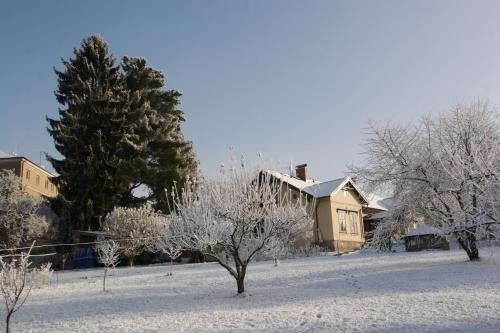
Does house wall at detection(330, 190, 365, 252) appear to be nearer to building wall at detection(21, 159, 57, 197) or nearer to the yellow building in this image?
the yellow building

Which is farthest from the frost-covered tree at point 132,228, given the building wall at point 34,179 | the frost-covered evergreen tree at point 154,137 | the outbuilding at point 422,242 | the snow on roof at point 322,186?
the building wall at point 34,179

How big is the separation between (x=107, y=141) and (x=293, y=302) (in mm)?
26680

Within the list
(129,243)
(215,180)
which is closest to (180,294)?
(215,180)

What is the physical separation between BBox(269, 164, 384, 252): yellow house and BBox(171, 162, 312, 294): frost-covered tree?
711 inches

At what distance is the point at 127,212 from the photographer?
28.7 metres

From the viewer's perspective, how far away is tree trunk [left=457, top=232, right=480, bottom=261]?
1809cm

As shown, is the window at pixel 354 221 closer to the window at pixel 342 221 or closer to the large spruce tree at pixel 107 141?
the window at pixel 342 221

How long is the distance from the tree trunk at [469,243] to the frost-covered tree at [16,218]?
81.3 ft

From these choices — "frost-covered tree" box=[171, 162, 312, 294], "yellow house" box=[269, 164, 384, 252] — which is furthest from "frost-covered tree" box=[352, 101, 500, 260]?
"yellow house" box=[269, 164, 384, 252]

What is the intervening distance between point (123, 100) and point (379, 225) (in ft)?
78.4

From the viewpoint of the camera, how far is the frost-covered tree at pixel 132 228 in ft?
89.4

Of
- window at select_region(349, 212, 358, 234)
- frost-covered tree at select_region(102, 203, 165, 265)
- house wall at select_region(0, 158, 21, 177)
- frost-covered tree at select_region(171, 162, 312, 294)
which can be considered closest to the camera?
frost-covered tree at select_region(171, 162, 312, 294)

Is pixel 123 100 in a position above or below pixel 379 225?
above

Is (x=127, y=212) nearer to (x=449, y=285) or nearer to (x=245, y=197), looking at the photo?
(x=245, y=197)
